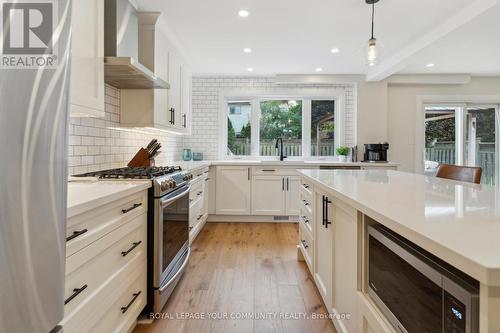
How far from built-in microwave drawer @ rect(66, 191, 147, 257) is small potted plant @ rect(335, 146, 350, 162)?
3.67 m

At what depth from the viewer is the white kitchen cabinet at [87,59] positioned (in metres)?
1.61

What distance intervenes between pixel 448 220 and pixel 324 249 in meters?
1.12

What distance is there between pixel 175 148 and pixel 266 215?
68.3 inches

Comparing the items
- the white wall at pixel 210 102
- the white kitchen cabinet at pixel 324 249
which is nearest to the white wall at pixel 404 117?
the white wall at pixel 210 102

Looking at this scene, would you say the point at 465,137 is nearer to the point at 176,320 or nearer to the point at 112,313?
the point at 176,320

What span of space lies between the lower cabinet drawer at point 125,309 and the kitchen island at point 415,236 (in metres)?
1.14

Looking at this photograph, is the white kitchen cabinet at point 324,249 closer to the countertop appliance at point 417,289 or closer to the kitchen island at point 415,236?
the kitchen island at point 415,236

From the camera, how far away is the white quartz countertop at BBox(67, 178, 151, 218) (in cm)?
110

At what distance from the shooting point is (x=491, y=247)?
61 cm

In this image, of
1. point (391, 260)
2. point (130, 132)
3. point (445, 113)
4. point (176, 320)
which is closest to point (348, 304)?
point (391, 260)

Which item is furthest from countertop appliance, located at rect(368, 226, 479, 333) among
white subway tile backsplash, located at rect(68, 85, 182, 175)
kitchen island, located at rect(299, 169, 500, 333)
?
white subway tile backsplash, located at rect(68, 85, 182, 175)

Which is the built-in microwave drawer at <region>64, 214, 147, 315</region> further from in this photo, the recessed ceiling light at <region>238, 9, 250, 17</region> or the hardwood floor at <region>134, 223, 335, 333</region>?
the recessed ceiling light at <region>238, 9, 250, 17</region>

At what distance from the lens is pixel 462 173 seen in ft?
7.30

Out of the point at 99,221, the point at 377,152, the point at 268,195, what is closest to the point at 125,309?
the point at 99,221
